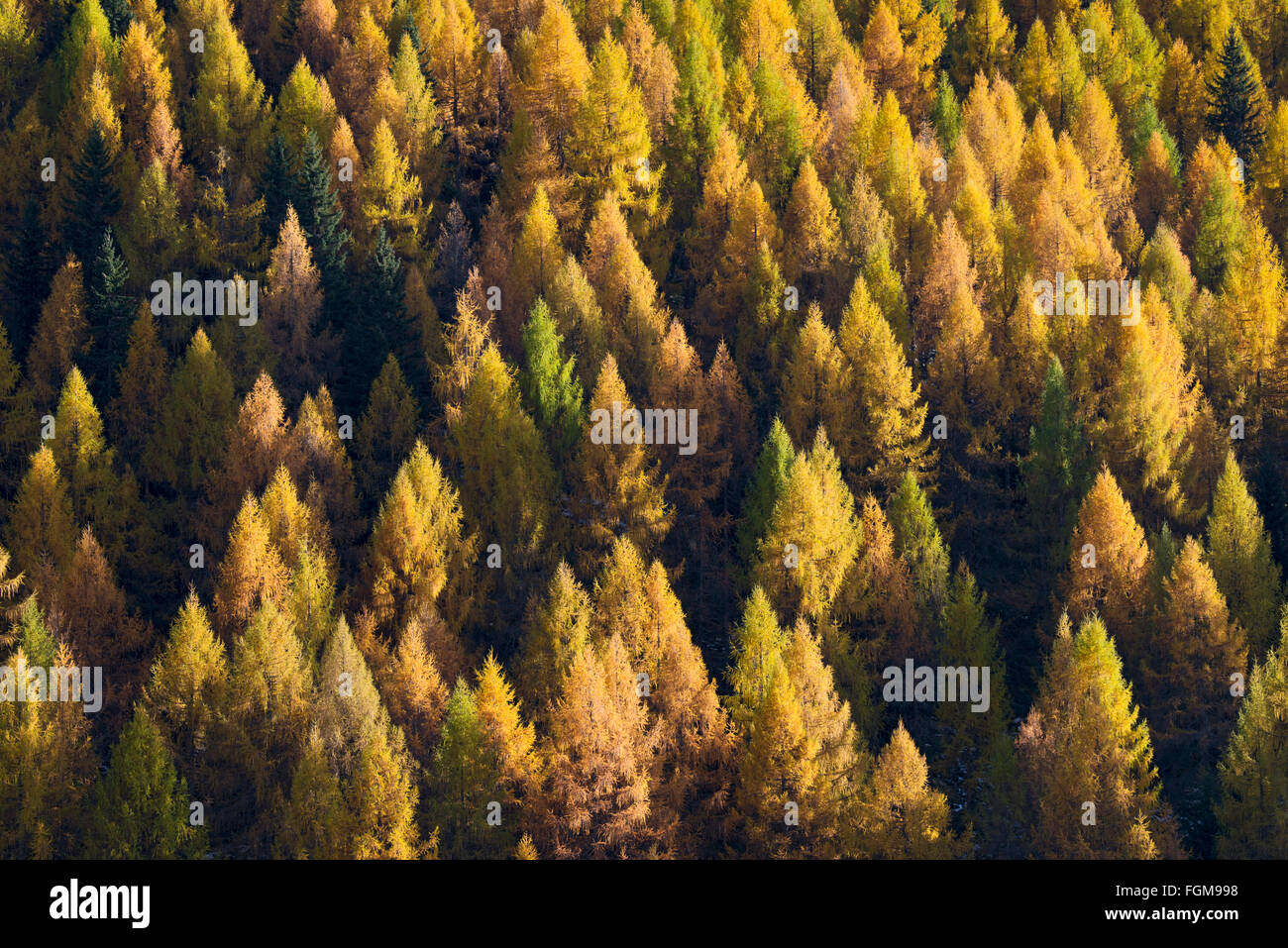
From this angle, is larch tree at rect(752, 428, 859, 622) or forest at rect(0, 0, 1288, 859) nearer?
forest at rect(0, 0, 1288, 859)

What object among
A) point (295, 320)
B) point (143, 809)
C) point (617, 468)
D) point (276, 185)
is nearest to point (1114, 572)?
point (617, 468)

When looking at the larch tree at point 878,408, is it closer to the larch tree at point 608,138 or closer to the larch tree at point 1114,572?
the larch tree at point 1114,572

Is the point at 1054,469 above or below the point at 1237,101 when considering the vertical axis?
below

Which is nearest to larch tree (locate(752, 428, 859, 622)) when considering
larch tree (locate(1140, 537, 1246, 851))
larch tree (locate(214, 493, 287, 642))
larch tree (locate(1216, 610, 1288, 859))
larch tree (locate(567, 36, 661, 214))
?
larch tree (locate(1140, 537, 1246, 851))

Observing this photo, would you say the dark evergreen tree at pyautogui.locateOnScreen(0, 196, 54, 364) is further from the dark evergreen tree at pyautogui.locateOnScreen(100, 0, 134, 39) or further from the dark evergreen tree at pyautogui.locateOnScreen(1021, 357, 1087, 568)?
the dark evergreen tree at pyautogui.locateOnScreen(1021, 357, 1087, 568)

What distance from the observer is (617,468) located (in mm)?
61125

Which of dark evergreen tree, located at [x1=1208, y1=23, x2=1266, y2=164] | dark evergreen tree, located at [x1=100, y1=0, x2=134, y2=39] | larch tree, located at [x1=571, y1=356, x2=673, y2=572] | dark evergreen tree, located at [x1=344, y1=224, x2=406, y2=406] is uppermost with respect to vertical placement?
dark evergreen tree, located at [x1=100, y1=0, x2=134, y2=39]

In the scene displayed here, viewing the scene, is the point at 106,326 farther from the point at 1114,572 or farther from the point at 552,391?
the point at 1114,572

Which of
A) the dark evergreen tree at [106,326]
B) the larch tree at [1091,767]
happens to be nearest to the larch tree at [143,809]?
the dark evergreen tree at [106,326]

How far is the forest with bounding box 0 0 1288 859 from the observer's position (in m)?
52.8

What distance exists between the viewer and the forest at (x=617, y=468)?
52.8 m

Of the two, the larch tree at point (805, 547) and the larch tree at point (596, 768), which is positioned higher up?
the larch tree at point (805, 547)

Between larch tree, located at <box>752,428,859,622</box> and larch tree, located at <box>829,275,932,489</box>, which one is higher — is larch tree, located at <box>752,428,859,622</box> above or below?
below
